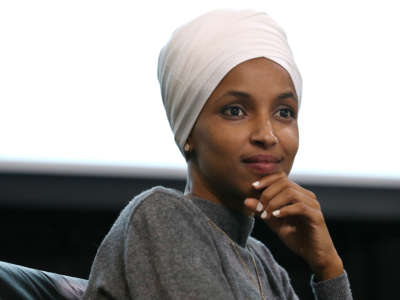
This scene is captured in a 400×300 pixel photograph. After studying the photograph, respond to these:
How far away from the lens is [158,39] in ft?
8.50

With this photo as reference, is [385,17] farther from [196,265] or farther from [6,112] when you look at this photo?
[196,265]

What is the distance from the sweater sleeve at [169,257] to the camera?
1.16 metres

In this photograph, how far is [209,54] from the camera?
4.42 ft

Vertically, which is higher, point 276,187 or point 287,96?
point 287,96

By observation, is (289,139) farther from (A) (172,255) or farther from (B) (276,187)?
(A) (172,255)

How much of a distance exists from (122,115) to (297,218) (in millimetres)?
1314

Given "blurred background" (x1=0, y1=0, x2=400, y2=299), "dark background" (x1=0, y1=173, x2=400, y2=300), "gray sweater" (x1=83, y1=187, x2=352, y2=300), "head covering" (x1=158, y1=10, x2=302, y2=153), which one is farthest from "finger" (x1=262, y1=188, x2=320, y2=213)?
"dark background" (x1=0, y1=173, x2=400, y2=300)

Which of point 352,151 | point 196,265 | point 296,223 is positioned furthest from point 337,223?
point 196,265

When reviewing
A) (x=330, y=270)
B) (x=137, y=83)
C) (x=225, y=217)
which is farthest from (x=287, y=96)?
(x=137, y=83)

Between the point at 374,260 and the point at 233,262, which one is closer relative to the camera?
the point at 233,262

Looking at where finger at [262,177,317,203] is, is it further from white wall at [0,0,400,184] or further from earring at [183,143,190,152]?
white wall at [0,0,400,184]

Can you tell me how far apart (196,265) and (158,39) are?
1.54 metres

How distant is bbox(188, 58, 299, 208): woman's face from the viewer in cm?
129

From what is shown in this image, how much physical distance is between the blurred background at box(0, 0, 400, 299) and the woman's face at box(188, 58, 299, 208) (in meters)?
1.28
